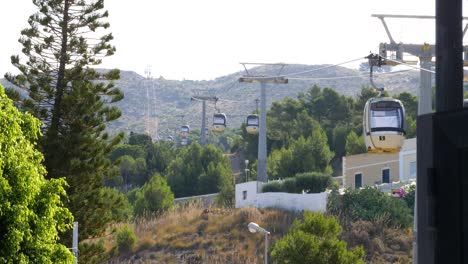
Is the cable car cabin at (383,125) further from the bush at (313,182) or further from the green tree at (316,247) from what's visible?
the bush at (313,182)

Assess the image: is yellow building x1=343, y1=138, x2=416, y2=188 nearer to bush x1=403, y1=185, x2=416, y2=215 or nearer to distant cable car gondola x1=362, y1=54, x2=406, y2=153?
bush x1=403, y1=185, x2=416, y2=215

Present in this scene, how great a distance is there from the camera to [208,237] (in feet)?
147

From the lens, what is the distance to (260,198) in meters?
47.2

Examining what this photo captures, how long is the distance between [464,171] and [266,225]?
3997 cm

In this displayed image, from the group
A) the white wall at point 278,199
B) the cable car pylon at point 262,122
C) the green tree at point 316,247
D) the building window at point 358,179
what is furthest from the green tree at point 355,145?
the green tree at point 316,247

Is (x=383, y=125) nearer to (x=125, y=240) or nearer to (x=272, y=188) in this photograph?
(x=272, y=188)

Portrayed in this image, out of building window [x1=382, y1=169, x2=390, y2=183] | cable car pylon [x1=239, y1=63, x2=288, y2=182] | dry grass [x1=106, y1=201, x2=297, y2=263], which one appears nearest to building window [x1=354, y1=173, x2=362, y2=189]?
building window [x1=382, y1=169, x2=390, y2=183]

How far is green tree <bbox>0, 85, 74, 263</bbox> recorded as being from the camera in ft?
46.9

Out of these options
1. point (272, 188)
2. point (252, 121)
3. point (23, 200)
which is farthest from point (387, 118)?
point (252, 121)

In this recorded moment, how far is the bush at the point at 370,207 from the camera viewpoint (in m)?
42.4

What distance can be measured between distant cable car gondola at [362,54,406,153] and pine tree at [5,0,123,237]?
633 cm

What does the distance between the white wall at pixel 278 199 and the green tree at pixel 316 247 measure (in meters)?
12.7

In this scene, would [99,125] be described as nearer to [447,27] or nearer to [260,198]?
[260,198]

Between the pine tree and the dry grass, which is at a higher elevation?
the pine tree
